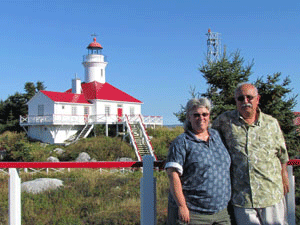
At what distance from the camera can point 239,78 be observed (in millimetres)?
12469

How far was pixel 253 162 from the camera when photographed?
3.07m

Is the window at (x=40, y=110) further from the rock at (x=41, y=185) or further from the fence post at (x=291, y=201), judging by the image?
the fence post at (x=291, y=201)

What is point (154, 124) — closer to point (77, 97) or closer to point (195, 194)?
point (77, 97)

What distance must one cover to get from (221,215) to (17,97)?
146 feet

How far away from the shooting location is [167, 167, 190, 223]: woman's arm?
9.27 ft

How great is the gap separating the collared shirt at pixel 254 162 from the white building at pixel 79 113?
27.0m

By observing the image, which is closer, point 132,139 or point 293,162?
point 293,162

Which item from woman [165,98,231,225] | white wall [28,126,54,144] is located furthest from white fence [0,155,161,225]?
white wall [28,126,54,144]

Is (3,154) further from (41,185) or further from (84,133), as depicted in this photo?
(41,185)

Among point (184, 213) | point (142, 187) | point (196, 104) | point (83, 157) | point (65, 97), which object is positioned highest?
point (65, 97)

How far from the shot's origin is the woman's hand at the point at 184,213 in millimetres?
2822

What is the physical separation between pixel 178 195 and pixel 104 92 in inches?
1391

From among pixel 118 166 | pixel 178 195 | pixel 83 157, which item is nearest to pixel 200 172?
pixel 178 195

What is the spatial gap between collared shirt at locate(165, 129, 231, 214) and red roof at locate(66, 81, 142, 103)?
3326 centimetres
